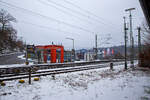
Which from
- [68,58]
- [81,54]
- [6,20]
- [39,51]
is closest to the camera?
[39,51]

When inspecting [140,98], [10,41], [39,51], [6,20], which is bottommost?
[140,98]

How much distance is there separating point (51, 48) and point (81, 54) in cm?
3283

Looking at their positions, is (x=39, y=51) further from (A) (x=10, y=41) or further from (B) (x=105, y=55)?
(B) (x=105, y=55)

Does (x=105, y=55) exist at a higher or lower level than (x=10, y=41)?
lower

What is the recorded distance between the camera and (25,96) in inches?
231

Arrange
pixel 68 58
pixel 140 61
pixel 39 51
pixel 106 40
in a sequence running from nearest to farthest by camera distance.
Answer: pixel 140 61 < pixel 39 51 < pixel 106 40 < pixel 68 58

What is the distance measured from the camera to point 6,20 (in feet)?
88.3

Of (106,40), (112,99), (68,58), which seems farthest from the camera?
(68,58)

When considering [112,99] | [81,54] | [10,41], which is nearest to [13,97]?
[112,99]

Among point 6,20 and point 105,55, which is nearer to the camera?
point 6,20

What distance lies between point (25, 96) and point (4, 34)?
2289 cm

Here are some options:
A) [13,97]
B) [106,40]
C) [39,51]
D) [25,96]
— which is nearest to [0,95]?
[13,97]

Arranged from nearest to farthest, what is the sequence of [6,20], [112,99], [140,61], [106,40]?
[112,99] → [140,61] → [6,20] → [106,40]

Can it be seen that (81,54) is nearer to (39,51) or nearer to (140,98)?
(39,51)
